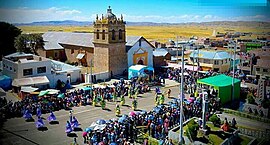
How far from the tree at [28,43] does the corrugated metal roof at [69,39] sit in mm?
1241

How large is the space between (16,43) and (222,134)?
95.6 feet

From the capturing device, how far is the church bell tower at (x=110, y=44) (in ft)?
108

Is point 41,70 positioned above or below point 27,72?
above

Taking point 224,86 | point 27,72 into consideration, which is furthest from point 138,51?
point 224,86

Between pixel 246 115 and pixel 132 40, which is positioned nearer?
pixel 246 115

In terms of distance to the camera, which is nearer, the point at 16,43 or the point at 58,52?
the point at 16,43

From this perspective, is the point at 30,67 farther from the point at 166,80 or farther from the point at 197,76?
the point at 197,76

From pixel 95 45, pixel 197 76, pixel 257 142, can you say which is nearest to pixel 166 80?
pixel 197 76

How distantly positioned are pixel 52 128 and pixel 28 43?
24.6 meters

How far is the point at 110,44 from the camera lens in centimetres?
3294

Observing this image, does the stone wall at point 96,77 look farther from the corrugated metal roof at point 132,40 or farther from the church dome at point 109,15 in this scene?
the church dome at point 109,15

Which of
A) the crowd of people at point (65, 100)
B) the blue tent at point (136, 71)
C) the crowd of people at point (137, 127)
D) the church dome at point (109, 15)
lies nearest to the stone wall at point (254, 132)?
the crowd of people at point (137, 127)

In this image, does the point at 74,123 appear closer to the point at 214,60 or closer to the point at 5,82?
the point at 5,82

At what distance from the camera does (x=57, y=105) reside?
21594mm
